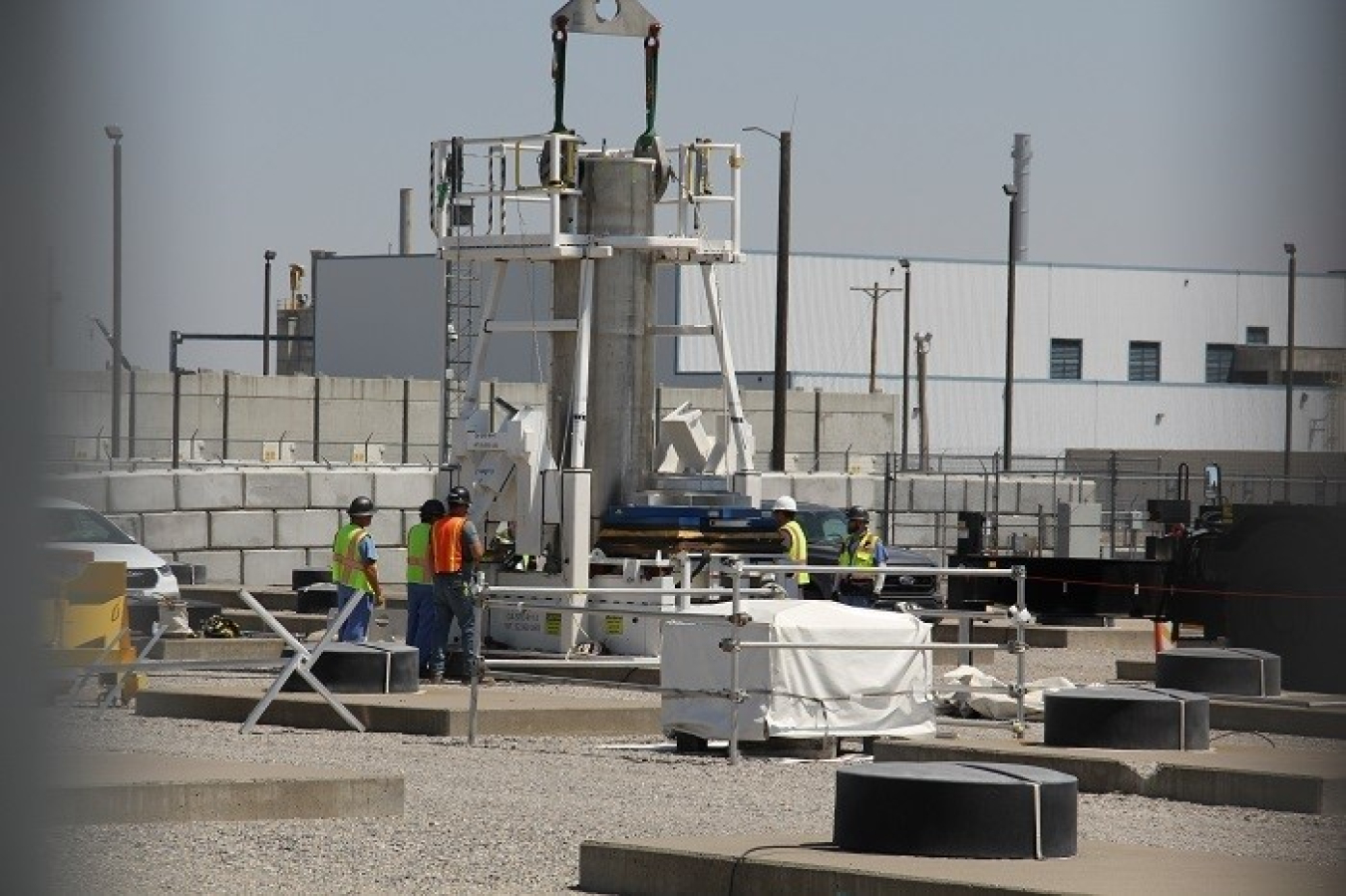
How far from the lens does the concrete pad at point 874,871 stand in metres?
9.30

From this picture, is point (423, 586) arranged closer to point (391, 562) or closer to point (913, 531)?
point (391, 562)

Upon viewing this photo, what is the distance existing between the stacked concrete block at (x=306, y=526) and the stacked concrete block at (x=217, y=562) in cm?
85

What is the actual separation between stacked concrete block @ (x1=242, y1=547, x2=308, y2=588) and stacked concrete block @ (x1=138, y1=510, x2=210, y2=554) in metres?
1.09

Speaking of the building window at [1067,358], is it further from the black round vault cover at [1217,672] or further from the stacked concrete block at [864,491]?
the black round vault cover at [1217,672]

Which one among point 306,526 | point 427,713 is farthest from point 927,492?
point 427,713

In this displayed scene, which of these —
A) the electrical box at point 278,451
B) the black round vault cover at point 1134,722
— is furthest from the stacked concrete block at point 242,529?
the black round vault cover at point 1134,722

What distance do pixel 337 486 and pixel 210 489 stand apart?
2701mm

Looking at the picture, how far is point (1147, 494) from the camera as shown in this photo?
232 feet

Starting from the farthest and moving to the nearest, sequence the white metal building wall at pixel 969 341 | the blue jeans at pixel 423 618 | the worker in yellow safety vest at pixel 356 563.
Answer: the white metal building wall at pixel 969 341
the blue jeans at pixel 423 618
the worker in yellow safety vest at pixel 356 563

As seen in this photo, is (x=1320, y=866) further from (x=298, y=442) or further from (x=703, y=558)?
(x=298, y=442)

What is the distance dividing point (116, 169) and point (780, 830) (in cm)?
965

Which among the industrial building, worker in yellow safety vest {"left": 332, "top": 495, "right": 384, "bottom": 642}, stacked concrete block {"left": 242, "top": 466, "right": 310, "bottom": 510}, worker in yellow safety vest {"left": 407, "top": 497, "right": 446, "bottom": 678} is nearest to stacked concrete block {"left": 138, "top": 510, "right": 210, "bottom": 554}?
stacked concrete block {"left": 242, "top": 466, "right": 310, "bottom": 510}

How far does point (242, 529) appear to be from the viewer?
39.8 metres

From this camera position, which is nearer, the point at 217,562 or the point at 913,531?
the point at 217,562
